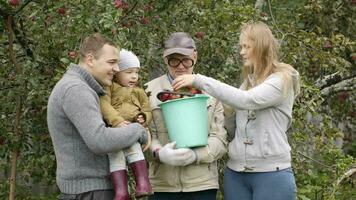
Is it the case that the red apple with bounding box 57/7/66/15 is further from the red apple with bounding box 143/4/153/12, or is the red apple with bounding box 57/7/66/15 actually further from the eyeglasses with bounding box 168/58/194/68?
the eyeglasses with bounding box 168/58/194/68

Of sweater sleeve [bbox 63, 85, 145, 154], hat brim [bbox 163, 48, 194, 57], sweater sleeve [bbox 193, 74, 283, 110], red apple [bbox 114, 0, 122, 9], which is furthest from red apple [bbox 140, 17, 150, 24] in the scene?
sweater sleeve [bbox 63, 85, 145, 154]

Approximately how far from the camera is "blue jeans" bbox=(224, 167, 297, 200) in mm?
3836

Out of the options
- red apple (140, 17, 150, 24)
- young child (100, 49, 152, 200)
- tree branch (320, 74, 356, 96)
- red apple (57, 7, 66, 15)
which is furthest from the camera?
tree branch (320, 74, 356, 96)

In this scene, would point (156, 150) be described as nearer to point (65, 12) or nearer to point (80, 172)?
point (80, 172)

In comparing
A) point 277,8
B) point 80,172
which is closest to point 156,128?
point 80,172

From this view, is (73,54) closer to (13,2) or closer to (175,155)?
(13,2)

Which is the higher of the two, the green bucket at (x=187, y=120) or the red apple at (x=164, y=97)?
the red apple at (x=164, y=97)

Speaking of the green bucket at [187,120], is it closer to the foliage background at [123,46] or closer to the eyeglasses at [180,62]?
the eyeglasses at [180,62]

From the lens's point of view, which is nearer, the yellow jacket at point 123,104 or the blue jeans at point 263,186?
the yellow jacket at point 123,104

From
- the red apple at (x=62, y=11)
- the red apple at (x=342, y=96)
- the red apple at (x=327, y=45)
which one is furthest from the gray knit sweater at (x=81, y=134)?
the red apple at (x=342, y=96)

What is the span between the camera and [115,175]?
3479 millimetres

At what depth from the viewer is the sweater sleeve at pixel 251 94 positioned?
3.78m

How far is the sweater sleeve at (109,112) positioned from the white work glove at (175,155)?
14.4 inches

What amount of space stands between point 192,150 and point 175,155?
0.41 ft
